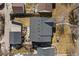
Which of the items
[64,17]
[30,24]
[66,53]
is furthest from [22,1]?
[66,53]

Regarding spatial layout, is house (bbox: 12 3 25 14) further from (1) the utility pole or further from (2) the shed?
(2) the shed

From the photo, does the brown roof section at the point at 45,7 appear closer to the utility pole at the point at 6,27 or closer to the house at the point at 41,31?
the house at the point at 41,31

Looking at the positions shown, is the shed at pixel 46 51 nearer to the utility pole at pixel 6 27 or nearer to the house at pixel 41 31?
the house at pixel 41 31

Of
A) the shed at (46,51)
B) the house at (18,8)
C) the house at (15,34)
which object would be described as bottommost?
the shed at (46,51)

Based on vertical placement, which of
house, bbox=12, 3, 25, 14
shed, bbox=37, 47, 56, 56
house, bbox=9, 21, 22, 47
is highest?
house, bbox=12, 3, 25, 14

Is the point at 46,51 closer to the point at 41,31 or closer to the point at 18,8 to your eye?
the point at 41,31

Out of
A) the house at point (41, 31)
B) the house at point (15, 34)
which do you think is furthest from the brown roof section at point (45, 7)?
the house at point (15, 34)

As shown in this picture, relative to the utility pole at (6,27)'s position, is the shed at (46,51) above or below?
below

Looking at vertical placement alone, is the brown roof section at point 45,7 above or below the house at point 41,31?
above

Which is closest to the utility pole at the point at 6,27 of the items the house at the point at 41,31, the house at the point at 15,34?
the house at the point at 15,34

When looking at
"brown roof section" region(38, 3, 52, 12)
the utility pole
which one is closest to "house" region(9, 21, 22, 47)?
the utility pole

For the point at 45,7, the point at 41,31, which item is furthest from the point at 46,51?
the point at 45,7
